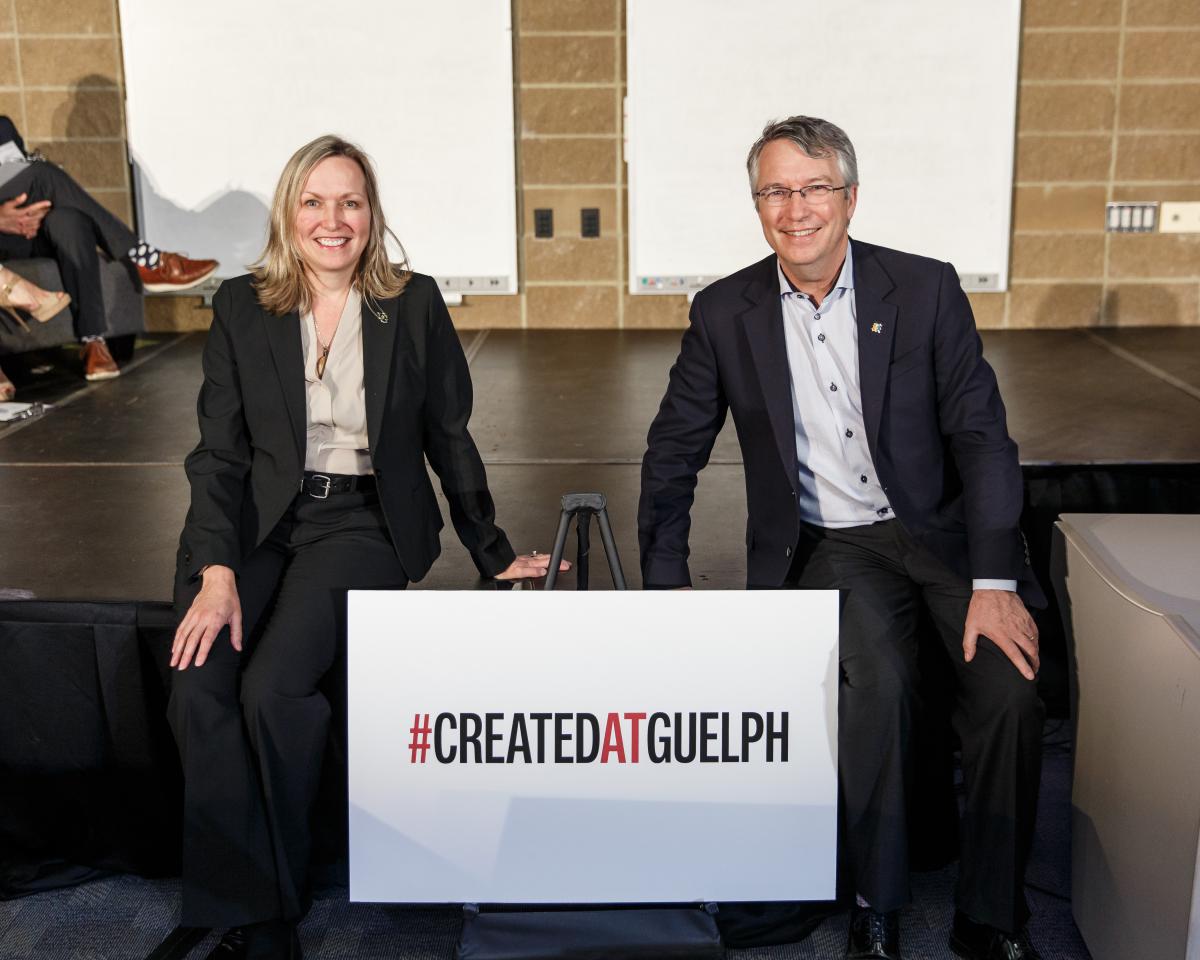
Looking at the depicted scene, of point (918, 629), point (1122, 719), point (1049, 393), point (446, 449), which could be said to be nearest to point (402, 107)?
point (1049, 393)

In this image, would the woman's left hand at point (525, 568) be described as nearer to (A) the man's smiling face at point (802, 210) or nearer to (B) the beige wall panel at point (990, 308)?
(A) the man's smiling face at point (802, 210)

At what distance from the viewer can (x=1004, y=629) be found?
2209 mm

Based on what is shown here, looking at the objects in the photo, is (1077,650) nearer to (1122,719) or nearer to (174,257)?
(1122,719)

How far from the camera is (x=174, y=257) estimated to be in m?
5.78

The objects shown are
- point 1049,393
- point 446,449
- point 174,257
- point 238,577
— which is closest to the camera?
point 238,577

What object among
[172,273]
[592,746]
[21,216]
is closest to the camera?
[592,746]

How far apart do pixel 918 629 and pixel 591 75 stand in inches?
164

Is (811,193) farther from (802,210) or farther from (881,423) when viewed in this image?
(881,423)

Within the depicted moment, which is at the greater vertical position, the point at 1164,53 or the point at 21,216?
the point at 1164,53

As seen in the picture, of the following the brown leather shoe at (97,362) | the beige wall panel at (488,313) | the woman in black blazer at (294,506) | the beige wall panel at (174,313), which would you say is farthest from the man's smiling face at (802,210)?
the beige wall panel at (174,313)

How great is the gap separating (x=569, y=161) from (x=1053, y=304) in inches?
88.5

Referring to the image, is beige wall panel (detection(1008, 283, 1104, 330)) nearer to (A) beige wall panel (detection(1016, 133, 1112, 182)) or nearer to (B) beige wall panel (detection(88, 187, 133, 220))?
(A) beige wall panel (detection(1016, 133, 1112, 182))

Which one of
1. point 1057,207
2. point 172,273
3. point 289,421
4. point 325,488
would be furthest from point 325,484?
point 1057,207

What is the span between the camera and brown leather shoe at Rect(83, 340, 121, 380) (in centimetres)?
511
